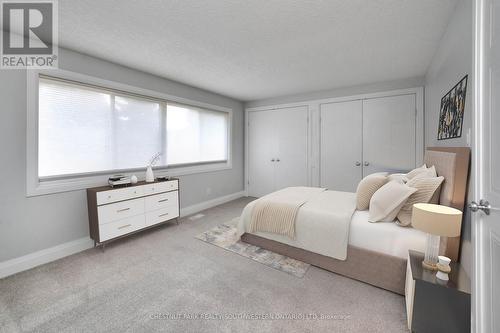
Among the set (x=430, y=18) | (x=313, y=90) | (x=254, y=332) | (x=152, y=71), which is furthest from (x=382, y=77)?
(x=254, y=332)

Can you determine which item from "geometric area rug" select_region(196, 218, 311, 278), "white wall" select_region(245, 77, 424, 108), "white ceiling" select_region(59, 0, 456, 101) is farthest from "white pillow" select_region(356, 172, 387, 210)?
"white wall" select_region(245, 77, 424, 108)

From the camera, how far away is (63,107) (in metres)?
2.52

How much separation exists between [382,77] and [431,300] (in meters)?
3.46

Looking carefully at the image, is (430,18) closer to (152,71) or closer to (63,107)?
(152,71)

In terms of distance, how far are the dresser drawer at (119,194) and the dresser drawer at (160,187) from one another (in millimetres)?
84

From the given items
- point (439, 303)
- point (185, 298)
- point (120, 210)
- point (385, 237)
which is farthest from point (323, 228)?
point (120, 210)

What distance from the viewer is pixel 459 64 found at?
1751 millimetres

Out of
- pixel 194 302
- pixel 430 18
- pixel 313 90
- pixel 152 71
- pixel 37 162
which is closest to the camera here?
pixel 194 302

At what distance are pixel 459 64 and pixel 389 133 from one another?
2193 mm

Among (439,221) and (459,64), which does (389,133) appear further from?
(439,221)

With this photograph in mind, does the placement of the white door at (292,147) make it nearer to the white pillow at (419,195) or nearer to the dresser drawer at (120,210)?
the white pillow at (419,195)

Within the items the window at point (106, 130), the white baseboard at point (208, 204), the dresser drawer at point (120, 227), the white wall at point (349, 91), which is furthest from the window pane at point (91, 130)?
the white wall at point (349, 91)

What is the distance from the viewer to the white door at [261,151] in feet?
16.7

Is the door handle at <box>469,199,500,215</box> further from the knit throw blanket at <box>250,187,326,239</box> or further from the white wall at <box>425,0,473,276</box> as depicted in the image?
the knit throw blanket at <box>250,187,326,239</box>
